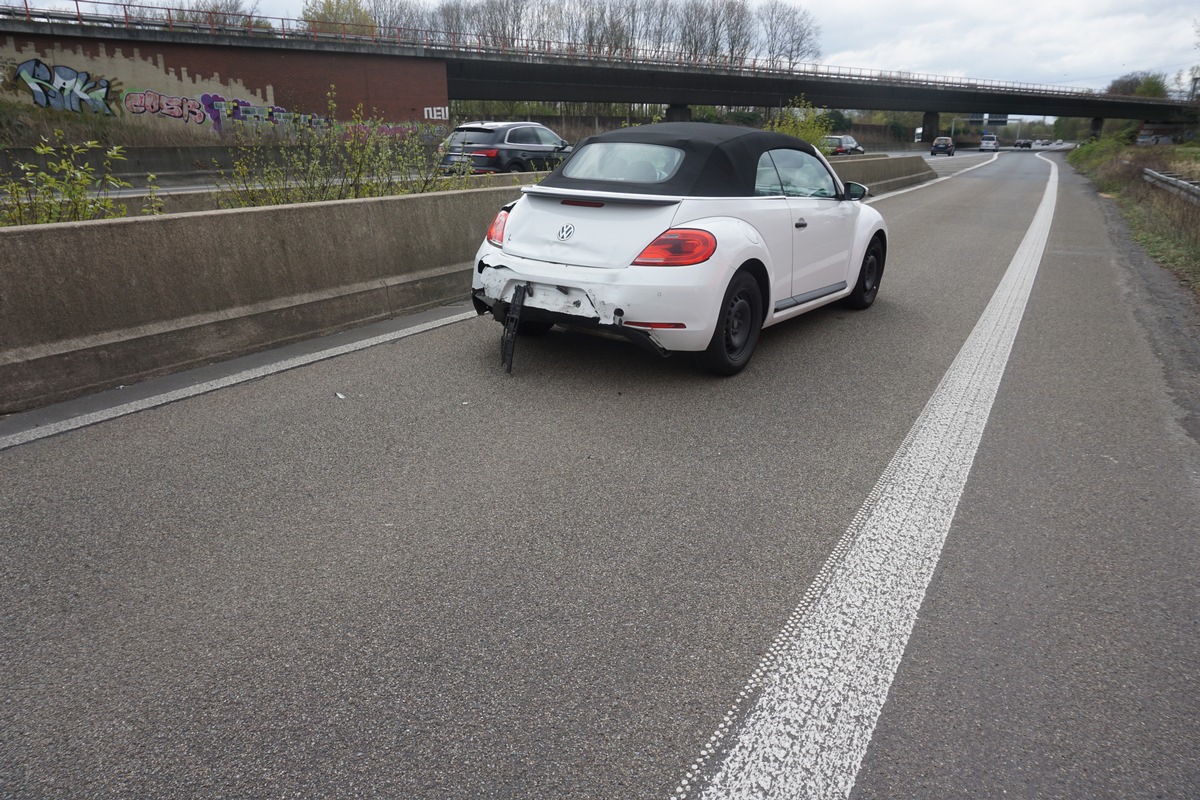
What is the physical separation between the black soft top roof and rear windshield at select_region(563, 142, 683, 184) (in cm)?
5

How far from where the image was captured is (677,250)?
15.6 ft

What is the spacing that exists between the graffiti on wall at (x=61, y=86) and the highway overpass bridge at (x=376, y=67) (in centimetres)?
9

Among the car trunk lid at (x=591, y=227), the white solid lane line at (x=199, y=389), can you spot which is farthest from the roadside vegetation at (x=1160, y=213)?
the white solid lane line at (x=199, y=389)

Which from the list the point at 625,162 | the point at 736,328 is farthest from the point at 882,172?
the point at 736,328

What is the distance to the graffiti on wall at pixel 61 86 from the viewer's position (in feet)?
101

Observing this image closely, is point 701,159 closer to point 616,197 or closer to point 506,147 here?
point 616,197

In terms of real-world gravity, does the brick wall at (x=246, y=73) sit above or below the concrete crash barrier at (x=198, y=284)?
above

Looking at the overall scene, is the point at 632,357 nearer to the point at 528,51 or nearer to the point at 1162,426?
the point at 1162,426

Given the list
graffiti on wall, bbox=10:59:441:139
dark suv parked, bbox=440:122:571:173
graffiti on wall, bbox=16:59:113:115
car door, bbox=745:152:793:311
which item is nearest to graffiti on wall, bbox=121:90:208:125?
graffiti on wall, bbox=10:59:441:139

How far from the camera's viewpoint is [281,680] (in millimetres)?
2381

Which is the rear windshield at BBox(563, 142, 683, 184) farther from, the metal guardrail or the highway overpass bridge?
the highway overpass bridge

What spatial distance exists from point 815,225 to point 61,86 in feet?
120

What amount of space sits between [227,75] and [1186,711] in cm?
4222

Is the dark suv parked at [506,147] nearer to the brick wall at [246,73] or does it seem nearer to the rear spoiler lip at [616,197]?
the rear spoiler lip at [616,197]
